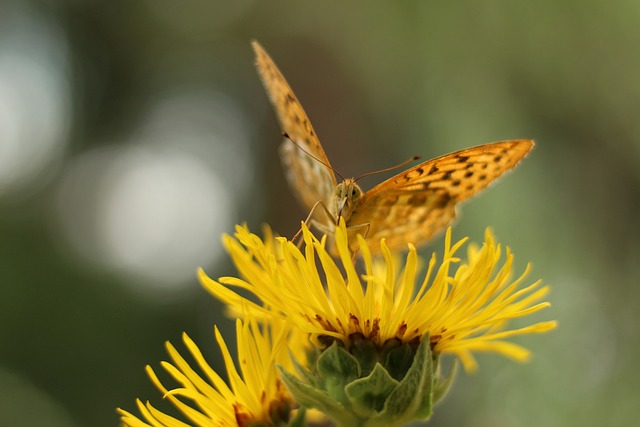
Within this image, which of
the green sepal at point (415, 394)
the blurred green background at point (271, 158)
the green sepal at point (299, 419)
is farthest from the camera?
the blurred green background at point (271, 158)

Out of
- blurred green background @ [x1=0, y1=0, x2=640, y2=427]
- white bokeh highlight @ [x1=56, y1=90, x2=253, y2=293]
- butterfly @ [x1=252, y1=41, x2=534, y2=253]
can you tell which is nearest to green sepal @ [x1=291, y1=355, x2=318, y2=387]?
butterfly @ [x1=252, y1=41, x2=534, y2=253]

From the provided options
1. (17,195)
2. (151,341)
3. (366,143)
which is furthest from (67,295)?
(366,143)

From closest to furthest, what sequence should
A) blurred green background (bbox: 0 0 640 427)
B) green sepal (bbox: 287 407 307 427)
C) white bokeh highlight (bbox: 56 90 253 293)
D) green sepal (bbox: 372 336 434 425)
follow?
1. green sepal (bbox: 372 336 434 425)
2. green sepal (bbox: 287 407 307 427)
3. blurred green background (bbox: 0 0 640 427)
4. white bokeh highlight (bbox: 56 90 253 293)

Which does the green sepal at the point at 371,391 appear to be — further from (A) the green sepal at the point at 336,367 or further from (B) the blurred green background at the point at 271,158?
(B) the blurred green background at the point at 271,158

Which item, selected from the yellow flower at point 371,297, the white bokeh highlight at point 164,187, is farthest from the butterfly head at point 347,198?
the white bokeh highlight at point 164,187

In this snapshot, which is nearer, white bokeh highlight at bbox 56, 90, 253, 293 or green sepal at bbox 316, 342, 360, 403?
green sepal at bbox 316, 342, 360, 403

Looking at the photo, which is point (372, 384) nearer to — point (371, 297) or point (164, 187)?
point (371, 297)

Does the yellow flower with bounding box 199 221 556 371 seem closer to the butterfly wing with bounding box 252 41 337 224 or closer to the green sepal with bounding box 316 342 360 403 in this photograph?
the green sepal with bounding box 316 342 360 403
